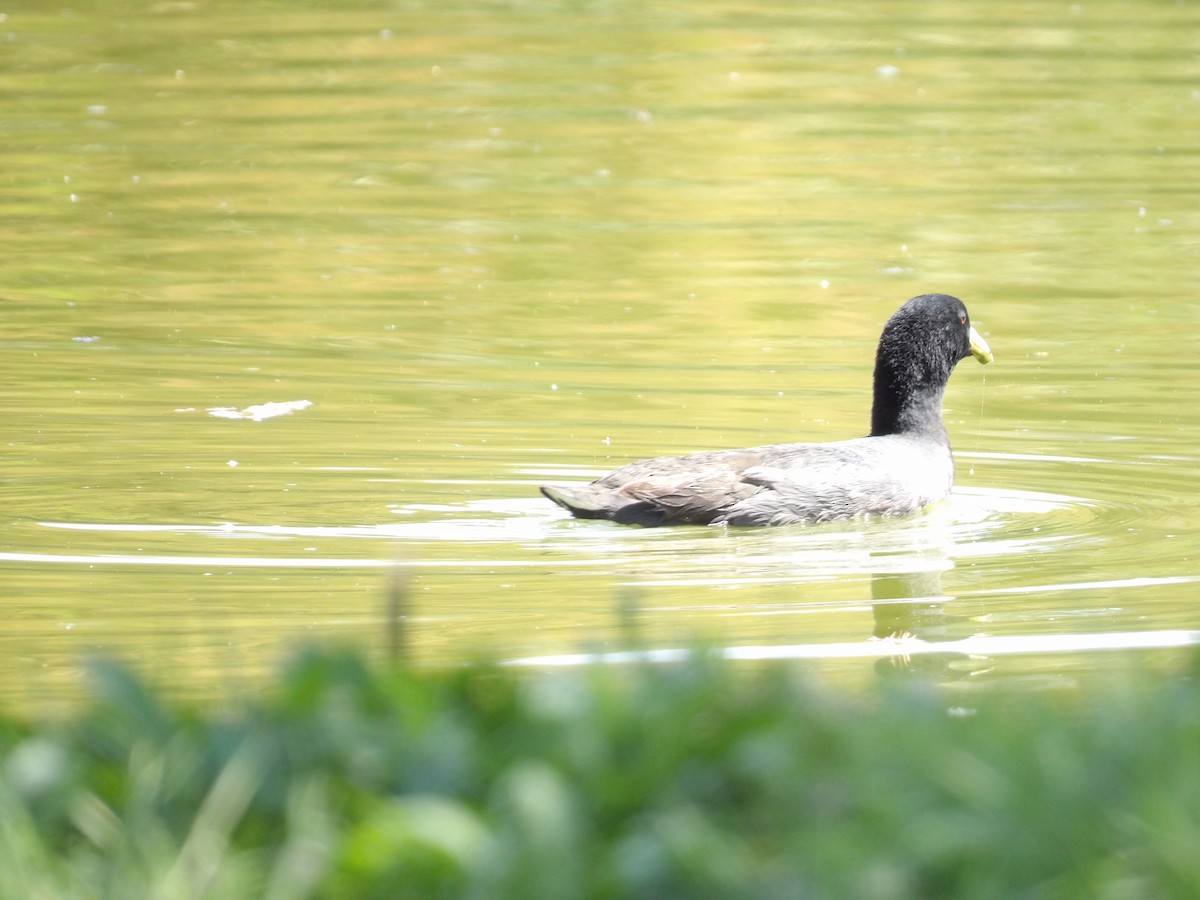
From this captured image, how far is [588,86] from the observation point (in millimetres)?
26812

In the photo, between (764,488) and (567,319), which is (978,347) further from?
(567,319)

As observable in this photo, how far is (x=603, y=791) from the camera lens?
351 centimetres

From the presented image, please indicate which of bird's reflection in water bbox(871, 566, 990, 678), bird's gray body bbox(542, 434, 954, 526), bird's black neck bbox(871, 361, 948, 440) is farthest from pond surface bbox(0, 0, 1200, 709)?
bird's black neck bbox(871, 361, 948, 440)

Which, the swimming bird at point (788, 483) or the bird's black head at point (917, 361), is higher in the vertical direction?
the bird's black head at point (917, 361)

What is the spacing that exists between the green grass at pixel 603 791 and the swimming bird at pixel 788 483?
6.31m

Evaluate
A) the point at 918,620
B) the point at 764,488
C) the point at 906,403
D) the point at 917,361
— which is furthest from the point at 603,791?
the point at 917,361

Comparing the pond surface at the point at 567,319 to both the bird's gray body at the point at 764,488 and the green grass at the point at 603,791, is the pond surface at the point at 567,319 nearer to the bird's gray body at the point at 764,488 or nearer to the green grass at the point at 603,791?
the bird's gray body at the point at 764,488

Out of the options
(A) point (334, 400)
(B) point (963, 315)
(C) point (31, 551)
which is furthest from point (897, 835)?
(A) point (334, 400)

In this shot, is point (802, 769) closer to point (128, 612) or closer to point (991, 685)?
point (991, 685)

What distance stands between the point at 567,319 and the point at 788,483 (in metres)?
5.27

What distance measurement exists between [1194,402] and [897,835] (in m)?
10.1

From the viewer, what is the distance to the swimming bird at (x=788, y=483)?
1030 centimetres

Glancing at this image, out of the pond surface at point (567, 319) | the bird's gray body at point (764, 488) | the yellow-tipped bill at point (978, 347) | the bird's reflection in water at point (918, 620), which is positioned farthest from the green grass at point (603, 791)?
the yellow-tipped bill at point (978, 347)

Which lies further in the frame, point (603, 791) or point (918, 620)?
point (918, 620)
